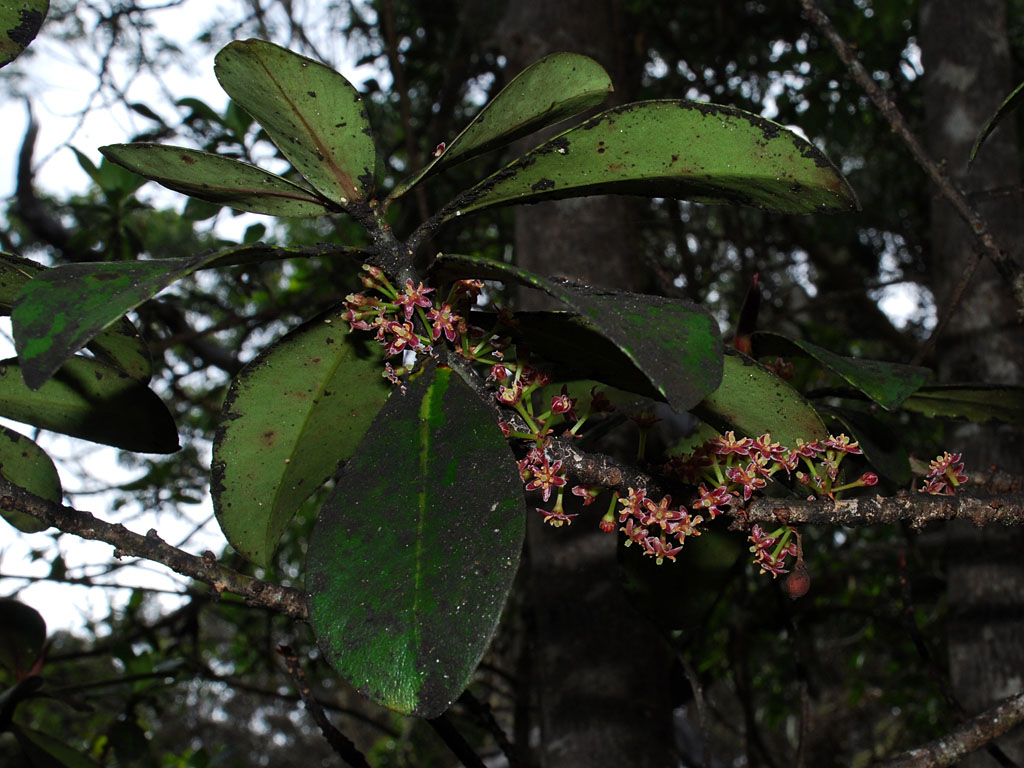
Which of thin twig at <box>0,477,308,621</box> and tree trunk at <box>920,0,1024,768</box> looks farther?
tree trunk at <box>920,0,1024,768</box>

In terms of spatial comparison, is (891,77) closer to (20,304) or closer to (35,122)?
(35,122)

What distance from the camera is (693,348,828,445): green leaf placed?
2.35 feet

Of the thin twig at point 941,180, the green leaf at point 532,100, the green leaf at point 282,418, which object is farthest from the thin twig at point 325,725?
the thin twig at point 941,180

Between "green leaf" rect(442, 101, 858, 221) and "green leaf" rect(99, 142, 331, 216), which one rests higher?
"green leaf" rect(99, 142, 331, 216)

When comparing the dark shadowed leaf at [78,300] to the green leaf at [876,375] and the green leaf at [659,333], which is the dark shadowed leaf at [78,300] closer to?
the green leaf at [659,333]

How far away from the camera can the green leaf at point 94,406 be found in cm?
79

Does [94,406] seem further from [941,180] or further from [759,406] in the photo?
[941,180]

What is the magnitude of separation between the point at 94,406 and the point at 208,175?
0.28m

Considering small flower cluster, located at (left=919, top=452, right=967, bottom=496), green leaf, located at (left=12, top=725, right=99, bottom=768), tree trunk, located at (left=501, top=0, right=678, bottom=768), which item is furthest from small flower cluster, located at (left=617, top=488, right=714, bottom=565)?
green leaf, located at (left=12, top=725, right=99, bottom=768)

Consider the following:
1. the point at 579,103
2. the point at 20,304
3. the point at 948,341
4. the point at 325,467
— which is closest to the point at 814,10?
the point at 579,103

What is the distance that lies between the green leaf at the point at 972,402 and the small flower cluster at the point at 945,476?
0.64 feet

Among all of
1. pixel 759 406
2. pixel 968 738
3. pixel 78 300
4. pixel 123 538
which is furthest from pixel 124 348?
pixel 968 738

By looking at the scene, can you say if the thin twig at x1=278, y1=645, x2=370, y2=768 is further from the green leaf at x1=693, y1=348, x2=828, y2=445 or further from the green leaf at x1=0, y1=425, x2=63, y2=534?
the green leaf at x1=693, y1=348, x2=828, y2=445

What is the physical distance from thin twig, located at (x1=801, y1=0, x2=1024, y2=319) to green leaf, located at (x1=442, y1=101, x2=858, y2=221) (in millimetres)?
425
